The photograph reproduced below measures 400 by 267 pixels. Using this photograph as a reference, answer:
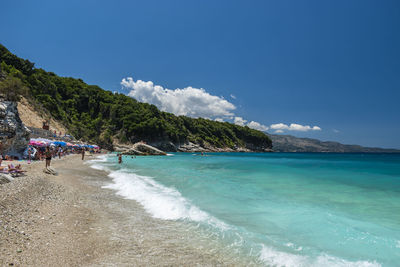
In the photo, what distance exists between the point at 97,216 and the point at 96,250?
96.9 inches

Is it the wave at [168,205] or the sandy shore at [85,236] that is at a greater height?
the sandy shore at [85,236]

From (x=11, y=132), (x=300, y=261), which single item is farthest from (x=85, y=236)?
(x=11, y=132)

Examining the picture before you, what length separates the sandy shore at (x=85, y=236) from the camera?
4.00 metres

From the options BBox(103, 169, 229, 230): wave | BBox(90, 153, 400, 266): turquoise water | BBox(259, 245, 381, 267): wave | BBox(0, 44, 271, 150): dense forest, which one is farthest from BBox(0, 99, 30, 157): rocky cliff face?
BBox(0, 44, 271, 150): dense forest

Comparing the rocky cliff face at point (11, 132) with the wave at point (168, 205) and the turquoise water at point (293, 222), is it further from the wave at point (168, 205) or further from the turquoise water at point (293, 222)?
the turquoise water at point (293, 222)

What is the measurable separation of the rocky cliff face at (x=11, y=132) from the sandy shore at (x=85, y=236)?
49.2 feet

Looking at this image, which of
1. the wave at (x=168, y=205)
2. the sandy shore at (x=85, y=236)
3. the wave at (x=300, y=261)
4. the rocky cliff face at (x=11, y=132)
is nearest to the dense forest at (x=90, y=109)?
the rocky cliff face at (x=11, y=132)

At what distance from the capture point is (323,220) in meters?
7.61

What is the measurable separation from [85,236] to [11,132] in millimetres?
20757

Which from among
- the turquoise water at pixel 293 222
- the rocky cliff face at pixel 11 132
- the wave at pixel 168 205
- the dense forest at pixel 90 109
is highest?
the dense forest at pixel 90 109

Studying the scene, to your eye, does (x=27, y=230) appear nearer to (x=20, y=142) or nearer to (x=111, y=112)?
(x=20, y=142)

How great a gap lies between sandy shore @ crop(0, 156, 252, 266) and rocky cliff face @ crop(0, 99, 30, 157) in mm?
15009

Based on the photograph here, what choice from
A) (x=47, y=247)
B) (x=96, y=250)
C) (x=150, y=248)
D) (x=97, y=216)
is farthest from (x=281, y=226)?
(x=47, y=247)

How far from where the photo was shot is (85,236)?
5035 millimetres
